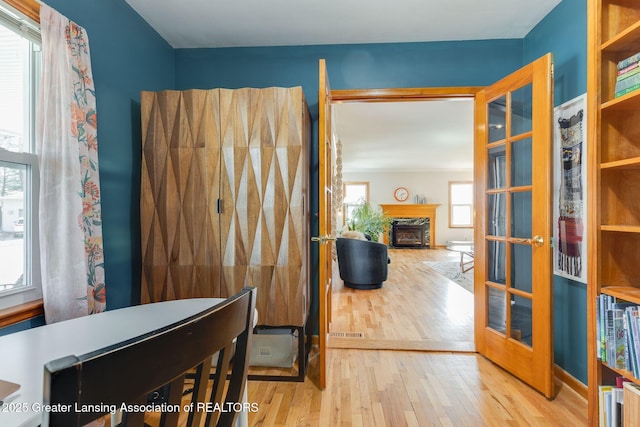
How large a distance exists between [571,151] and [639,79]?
772 mm

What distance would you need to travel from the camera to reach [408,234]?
32.0ft

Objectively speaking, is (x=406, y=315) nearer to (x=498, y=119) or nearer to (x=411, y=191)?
(x=498, y=119)

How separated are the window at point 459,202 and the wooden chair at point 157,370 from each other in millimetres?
10177

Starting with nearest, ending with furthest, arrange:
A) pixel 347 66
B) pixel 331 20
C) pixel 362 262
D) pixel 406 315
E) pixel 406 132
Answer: pixel 331 20 → pixel 347 66 → pixel 406 315 → pixel 362 262 → pixel 406 132

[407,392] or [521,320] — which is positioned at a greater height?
[521,320]

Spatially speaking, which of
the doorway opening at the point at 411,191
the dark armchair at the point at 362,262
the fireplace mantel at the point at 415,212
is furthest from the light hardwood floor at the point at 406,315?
the fireplace mantel at the point at 415,212

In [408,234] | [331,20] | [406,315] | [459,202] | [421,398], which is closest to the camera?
[421,398]

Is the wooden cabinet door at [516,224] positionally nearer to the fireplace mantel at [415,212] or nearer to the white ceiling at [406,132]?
the white ceiling at [406,132]

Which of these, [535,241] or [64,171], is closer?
[64,171]

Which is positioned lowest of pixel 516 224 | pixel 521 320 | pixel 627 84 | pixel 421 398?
pixel 421 398

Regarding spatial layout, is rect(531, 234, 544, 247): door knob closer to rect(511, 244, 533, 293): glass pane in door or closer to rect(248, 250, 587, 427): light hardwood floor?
rect(511, 244, 533, 293): glass pane in door

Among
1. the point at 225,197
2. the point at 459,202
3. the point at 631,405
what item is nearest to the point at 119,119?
the point at 225,197

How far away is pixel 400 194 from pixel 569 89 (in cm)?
807

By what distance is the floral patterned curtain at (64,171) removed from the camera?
1.50m
